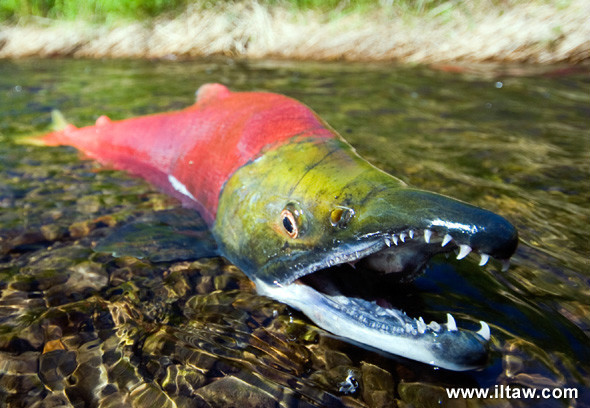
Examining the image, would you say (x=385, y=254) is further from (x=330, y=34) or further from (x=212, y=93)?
(x=330, y=34)

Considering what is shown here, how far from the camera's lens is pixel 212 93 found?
3.65 m

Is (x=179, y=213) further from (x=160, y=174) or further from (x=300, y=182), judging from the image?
(x=300, y=182)

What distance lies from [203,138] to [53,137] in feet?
8.02

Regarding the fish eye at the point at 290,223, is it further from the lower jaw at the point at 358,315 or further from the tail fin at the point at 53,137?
the tail fin at the point at 53,137

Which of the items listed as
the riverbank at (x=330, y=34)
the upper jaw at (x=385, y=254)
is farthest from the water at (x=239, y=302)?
the riverbank at (x=330, y=34)

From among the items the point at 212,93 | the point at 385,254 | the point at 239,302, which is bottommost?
the point at 239,302

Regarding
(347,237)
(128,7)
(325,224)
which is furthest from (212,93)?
(128,7)

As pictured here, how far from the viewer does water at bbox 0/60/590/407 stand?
1859mm

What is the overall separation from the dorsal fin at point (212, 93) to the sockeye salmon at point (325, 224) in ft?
0.75

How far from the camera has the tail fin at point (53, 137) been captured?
15.9 feet

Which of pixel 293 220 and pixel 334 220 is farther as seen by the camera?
pixel 293 220

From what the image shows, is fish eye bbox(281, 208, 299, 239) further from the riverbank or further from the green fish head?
the riverbank

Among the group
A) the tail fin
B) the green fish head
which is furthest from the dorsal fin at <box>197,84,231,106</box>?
the tail fin

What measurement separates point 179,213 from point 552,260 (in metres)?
2.30
